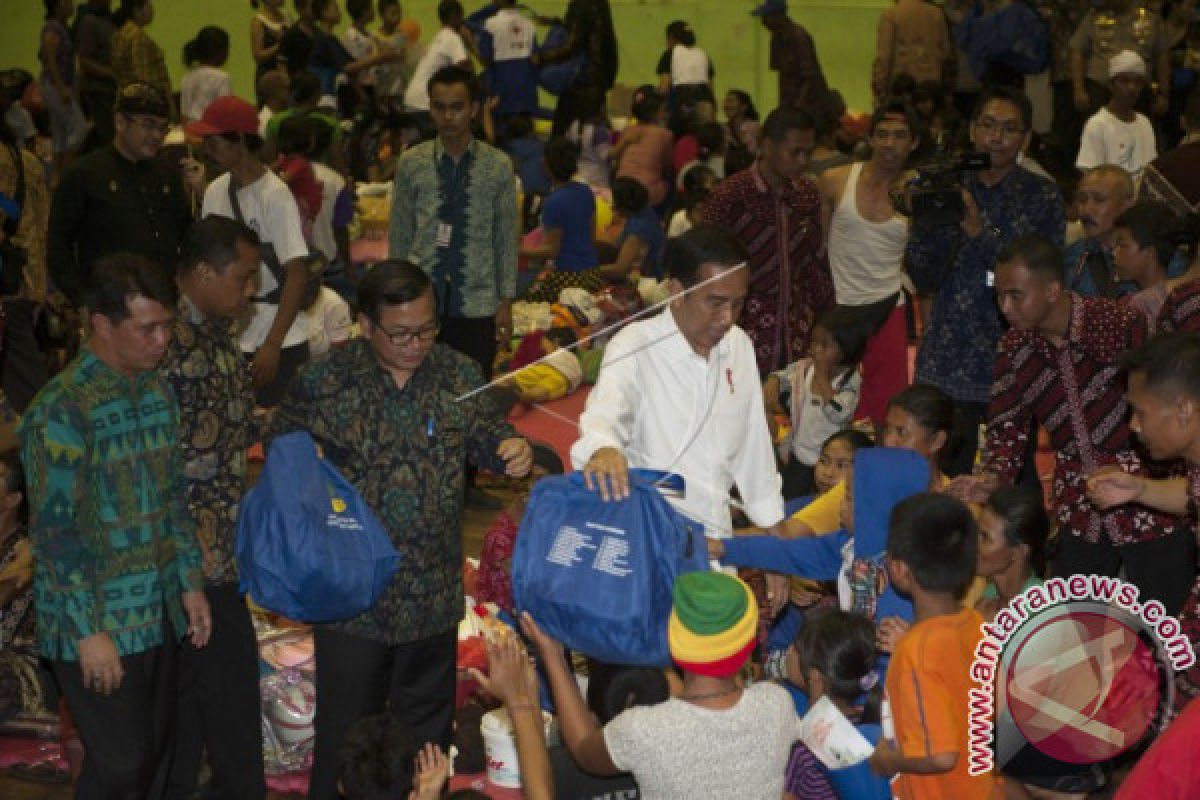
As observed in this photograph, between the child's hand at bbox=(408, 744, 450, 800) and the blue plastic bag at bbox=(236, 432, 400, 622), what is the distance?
0.46 meters

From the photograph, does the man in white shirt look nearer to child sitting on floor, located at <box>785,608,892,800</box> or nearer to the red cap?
child sitting on floor, located at <box>785,608,892,800</box>

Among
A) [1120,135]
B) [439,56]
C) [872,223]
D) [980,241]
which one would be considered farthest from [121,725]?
[439,56]

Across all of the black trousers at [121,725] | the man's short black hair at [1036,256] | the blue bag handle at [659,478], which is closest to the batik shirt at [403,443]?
the blue bag handle at [659,478]

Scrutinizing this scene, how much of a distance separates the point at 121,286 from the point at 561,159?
6.50 m

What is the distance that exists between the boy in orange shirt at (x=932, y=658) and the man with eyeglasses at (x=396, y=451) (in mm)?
1034

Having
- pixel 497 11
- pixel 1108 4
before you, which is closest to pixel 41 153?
pixel 497 11

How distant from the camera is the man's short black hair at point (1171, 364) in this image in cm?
402

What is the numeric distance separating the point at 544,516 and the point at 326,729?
0.97 m

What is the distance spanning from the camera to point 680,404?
451cm

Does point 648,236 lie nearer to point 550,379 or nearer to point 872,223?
point 550,379

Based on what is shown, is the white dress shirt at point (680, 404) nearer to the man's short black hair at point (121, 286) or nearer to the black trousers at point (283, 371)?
the man's short black hair at point (121, 286)

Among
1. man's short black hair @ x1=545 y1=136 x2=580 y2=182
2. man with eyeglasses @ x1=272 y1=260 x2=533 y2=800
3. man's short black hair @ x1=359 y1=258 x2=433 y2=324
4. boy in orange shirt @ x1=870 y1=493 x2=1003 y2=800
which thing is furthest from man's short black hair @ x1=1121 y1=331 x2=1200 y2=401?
man's short black hair @ x1=545 y1=136 x2=580 y2=182

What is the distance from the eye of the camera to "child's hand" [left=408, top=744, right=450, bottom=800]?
154 inches

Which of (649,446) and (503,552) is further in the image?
(503,552)
